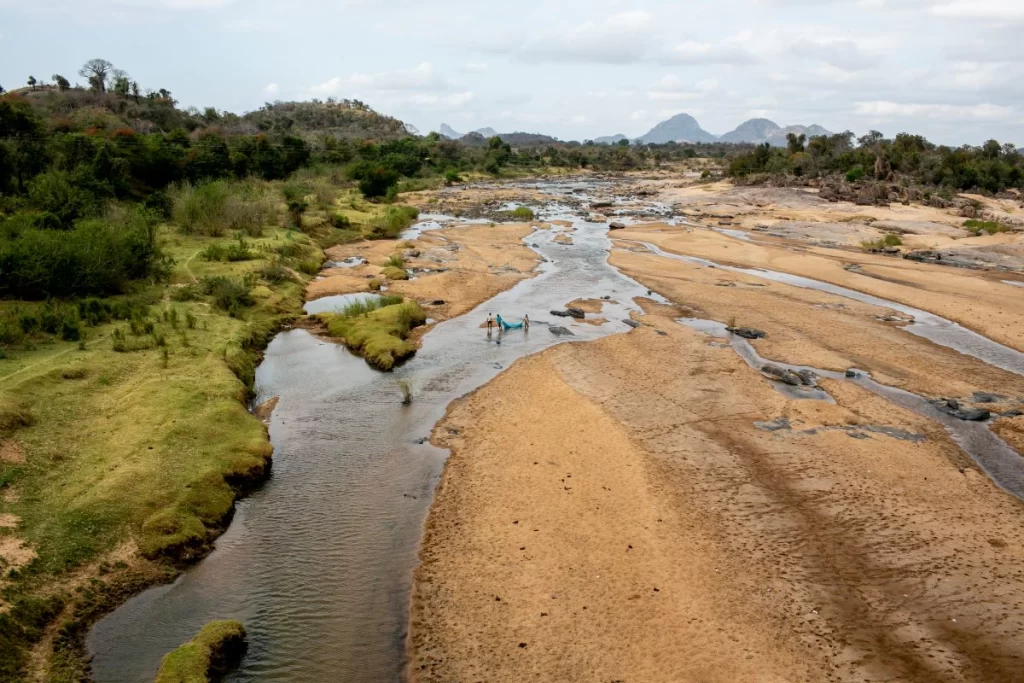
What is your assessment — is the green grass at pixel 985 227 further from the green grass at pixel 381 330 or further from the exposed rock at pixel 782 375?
the green grass at pixel 381 330

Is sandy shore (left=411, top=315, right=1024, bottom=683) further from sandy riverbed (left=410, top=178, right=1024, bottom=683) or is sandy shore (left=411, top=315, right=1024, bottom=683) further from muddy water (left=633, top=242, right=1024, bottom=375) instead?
muddy water (left=633, top=242, right=1024, bottom=375)

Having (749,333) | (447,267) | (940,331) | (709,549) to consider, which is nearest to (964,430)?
(749,333)

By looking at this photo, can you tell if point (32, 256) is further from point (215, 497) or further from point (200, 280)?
point (215, 497)

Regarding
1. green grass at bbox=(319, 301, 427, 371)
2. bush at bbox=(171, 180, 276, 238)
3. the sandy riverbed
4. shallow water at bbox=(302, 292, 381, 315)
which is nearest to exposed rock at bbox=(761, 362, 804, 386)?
the sandy riverbed

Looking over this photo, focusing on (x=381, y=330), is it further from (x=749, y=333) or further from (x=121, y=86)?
(x=121, y=86)

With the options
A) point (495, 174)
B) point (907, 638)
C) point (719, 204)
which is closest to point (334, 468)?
point (907, 638)
